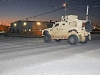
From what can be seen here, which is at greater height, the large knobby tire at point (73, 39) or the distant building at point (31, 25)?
the distant building at point (31, 25)

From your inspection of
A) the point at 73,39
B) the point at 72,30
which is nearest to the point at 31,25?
the point at 72,30

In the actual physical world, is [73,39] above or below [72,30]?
below

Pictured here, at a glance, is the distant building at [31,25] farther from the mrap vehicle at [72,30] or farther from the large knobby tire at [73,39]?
the large knobby tire at [73,39]

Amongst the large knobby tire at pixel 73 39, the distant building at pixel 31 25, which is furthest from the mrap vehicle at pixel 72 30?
the distant building at pixel 31 25

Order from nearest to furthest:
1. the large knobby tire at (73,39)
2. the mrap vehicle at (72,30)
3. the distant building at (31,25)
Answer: the large knobby tire at (73,39), the mrap vehicle at (72,30), the distant building at (31,25)

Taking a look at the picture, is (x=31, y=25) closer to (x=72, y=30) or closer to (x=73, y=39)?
(x=72, y=30)

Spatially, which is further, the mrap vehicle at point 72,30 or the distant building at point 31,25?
the distant building at point 31,25

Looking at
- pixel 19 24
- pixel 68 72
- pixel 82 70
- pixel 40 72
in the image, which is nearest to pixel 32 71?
pixel 40 72

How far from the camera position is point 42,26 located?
46.8 m

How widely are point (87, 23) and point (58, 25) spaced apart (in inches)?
114

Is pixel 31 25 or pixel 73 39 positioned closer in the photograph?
pixel 73 39

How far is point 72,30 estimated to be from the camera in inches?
697

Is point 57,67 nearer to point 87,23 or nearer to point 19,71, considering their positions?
point 19,71

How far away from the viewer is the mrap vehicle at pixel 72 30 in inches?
681
